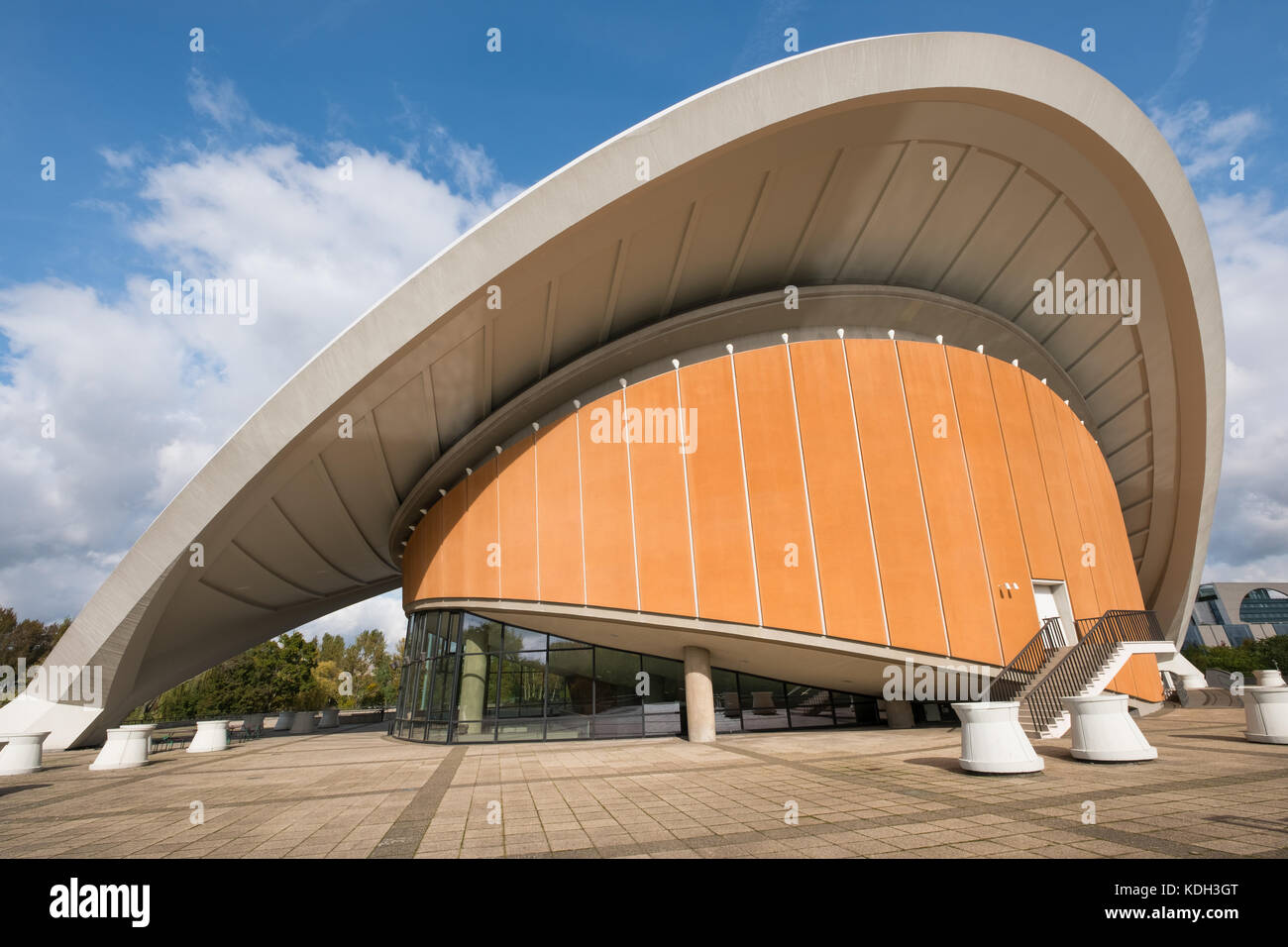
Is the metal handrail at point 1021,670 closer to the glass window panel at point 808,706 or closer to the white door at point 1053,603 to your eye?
the white door at point 1053,603

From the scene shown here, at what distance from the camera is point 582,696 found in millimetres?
16484

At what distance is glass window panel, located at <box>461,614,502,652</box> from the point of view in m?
17.1

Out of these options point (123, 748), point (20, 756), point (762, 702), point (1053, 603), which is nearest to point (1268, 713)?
point (1053, 603)

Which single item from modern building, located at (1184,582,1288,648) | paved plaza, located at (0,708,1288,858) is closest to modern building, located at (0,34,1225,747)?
paved plaza, located at (0,708,1288,858)

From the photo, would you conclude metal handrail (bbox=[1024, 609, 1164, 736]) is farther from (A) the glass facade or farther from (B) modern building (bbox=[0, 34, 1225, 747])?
(A) the glass facade

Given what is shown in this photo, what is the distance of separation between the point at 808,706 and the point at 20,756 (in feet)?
63.0

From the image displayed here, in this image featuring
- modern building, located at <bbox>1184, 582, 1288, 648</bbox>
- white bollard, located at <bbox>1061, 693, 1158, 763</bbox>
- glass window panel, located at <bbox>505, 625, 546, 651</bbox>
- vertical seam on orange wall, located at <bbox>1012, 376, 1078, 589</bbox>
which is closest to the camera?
white bollard, located at <bbox>1061, 693, 1158, 763</bbox>

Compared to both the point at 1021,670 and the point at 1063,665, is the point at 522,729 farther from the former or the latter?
the point at 1063,665

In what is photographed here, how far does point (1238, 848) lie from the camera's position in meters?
4.53

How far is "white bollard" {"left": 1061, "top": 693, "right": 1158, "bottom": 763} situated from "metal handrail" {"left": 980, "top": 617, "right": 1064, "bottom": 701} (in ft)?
15.8

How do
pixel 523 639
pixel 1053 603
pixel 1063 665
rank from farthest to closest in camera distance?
pixel 523 639 → pixel 1053 603 → pixel 1063 665
